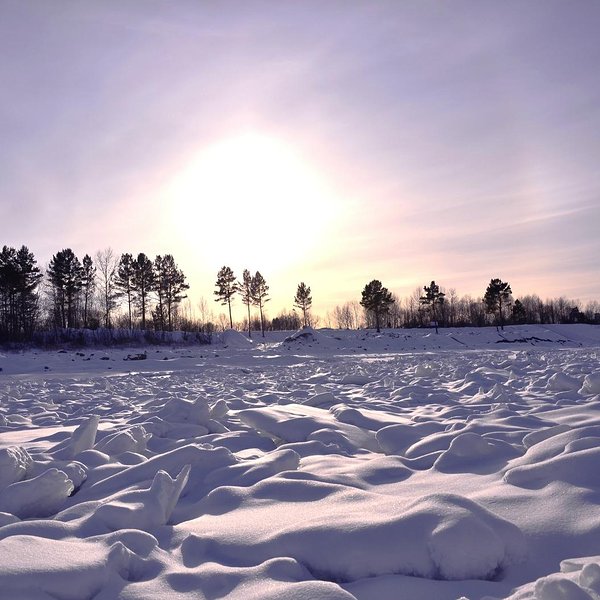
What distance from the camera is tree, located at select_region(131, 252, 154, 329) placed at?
140 feet

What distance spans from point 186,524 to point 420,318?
59.5 m

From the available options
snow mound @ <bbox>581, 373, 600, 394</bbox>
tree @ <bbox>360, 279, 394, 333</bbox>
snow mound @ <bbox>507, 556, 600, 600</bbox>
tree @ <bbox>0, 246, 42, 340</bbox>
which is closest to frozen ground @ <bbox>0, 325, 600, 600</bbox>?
snow mound @ <bbox>507, 556, 600, 600</bbox>

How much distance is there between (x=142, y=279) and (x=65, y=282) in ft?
21.5

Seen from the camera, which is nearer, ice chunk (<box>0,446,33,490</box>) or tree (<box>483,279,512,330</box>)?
ice chunk (<box>0,446,33,490</box>)

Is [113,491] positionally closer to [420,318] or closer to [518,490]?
[518,490]

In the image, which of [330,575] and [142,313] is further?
[142,313]

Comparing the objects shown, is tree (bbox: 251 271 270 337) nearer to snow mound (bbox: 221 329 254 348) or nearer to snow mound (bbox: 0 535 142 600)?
snow mound (bbox: 221 329 254 348)

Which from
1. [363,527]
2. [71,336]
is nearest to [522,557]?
[363,527]

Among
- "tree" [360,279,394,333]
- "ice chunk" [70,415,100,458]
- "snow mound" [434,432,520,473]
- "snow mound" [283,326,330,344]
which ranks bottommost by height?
"snow mound" [283,326,330,344]

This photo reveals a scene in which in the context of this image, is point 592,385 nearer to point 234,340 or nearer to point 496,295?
point 234,340

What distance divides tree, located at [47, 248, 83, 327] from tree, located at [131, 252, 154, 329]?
15.2ft

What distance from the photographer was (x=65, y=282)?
39062 millimetres

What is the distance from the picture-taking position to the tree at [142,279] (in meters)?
42.7

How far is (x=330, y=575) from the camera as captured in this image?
1429 mm
